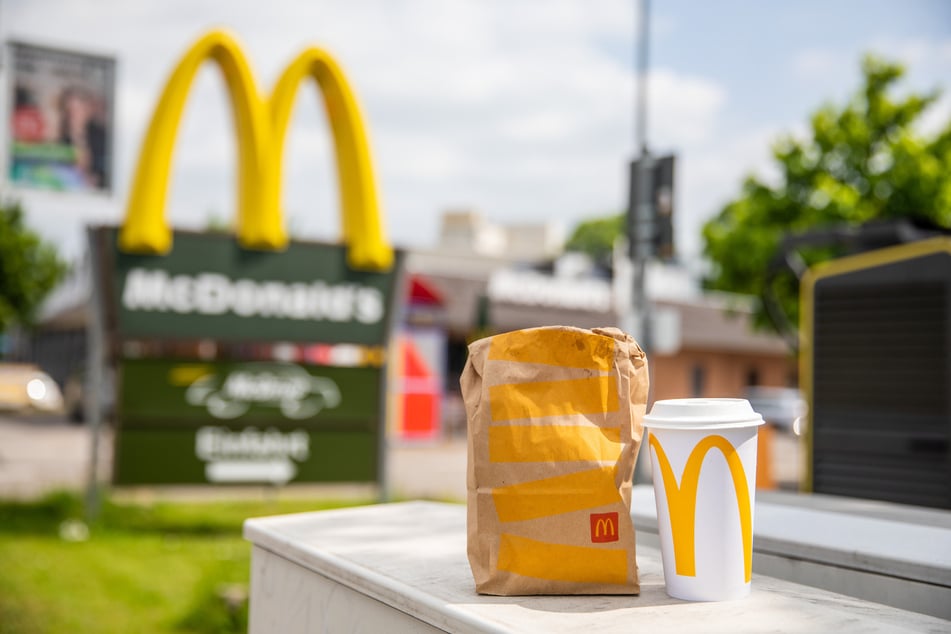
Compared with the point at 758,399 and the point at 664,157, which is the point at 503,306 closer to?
the point at 758,399

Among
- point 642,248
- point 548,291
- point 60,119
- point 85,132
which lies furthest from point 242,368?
point 548,291

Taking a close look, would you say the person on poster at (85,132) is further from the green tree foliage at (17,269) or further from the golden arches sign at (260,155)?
the green tree foliage at (17,269)

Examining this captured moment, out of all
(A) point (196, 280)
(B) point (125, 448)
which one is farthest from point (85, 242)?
(B) point (125, 448)

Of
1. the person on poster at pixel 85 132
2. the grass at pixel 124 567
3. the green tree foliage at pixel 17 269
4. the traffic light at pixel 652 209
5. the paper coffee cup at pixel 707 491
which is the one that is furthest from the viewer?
the green tree foliage at pixel 17 269

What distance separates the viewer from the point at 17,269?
28938 millimetres

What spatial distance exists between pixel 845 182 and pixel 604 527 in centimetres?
1460

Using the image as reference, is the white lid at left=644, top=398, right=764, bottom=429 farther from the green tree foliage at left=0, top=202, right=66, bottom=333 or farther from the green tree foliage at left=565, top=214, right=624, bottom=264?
the green tree foliage at left=565, top=214, right=624, bottom=264

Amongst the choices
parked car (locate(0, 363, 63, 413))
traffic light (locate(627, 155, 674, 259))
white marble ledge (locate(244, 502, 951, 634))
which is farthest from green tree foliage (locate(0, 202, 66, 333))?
white marble ledge (locate(244, 502, 951, 634))

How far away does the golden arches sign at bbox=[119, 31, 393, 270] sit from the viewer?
6.93 meters

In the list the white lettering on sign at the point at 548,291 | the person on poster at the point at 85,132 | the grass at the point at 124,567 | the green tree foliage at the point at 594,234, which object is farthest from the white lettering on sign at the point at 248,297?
the green tree foliage at the point at 594,234

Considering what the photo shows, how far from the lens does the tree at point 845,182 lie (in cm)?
1362

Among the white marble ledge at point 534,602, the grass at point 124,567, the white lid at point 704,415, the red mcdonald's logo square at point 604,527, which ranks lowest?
the grass at point 124,567

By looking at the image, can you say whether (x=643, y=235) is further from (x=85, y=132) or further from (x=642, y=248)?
(x=85, y=132)

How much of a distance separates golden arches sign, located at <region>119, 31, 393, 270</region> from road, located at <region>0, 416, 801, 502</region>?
186 centimetres
